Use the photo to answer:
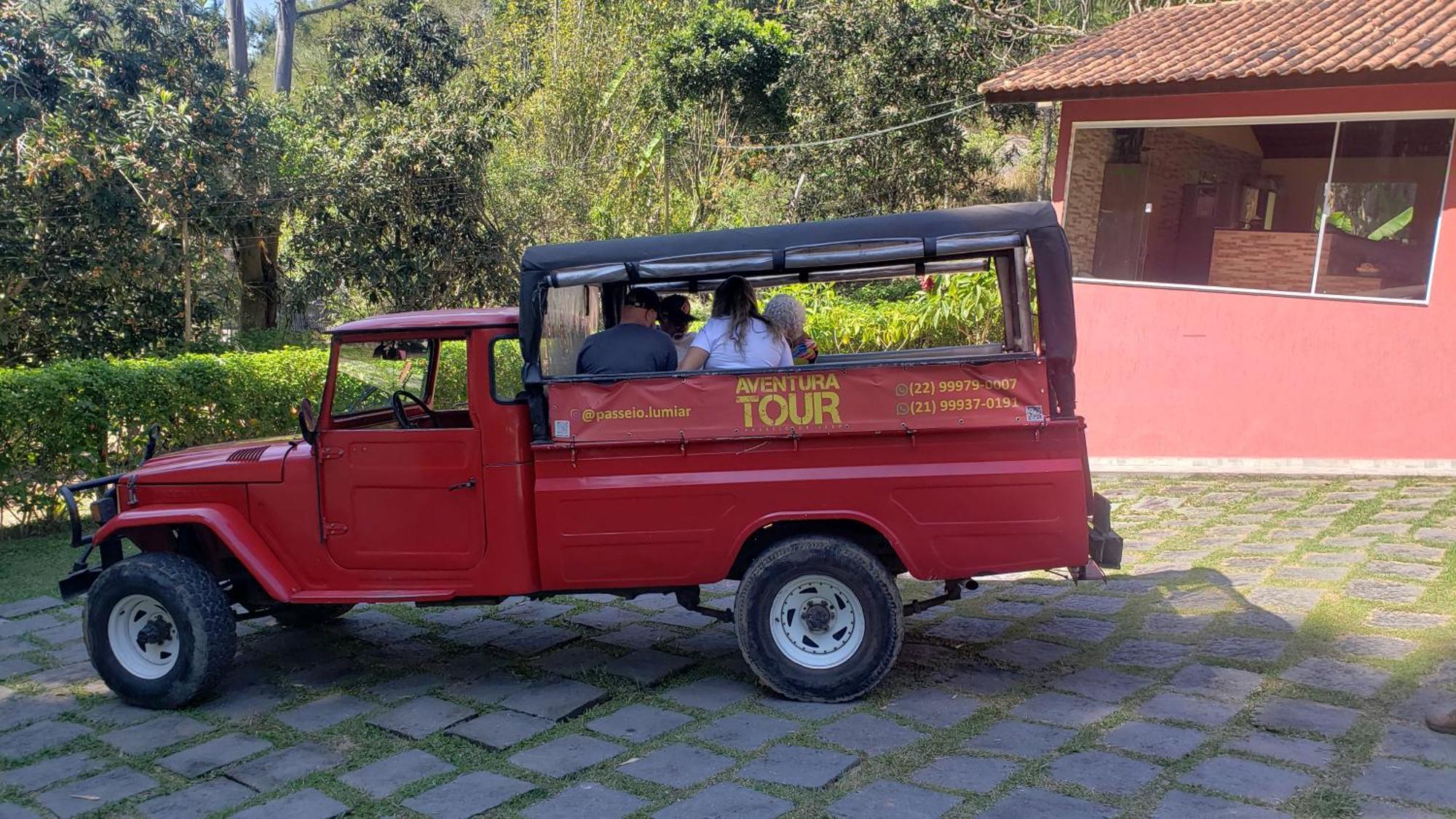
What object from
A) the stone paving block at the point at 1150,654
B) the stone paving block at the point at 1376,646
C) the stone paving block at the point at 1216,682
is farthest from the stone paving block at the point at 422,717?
the stone paving block at the point at 1376,646

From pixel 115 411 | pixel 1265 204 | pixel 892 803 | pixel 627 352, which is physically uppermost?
pixel 1265 204

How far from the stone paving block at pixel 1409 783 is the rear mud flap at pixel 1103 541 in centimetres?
133

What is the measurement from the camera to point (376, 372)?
564 centimetres

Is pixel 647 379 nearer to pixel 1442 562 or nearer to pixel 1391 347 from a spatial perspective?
pixel 1442 562

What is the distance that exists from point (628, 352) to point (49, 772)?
3.14m

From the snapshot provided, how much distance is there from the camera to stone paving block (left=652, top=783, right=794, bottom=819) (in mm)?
4031

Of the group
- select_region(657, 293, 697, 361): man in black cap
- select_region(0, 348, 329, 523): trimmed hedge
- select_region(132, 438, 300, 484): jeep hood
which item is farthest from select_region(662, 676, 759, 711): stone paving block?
select_region(0, 348, 329, 523): trimmed hedge

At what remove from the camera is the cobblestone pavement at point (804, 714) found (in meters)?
4.18

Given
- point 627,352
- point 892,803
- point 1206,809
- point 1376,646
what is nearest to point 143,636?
point 627,352

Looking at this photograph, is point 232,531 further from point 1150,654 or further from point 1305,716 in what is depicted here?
point 1305,716

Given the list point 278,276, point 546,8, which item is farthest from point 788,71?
point 278,276

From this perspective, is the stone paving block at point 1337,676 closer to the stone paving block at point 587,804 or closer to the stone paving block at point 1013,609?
the stone paving block at point 1013,609

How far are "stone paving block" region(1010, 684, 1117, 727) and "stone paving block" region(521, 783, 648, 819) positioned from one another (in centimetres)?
183

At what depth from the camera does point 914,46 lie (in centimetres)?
1938
